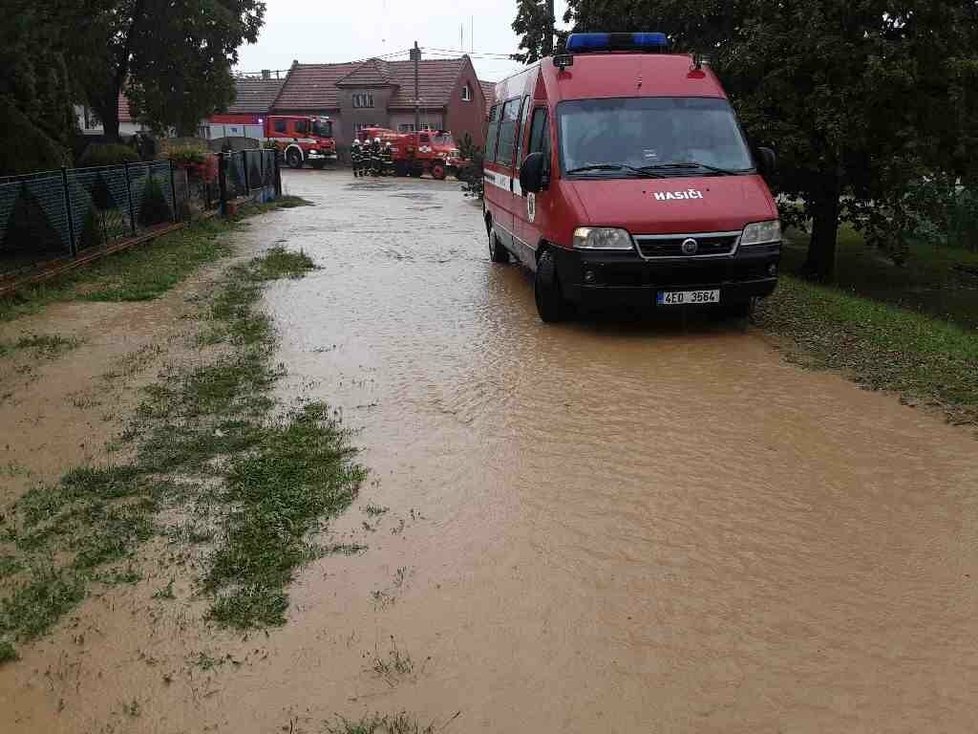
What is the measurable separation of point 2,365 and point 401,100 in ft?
176

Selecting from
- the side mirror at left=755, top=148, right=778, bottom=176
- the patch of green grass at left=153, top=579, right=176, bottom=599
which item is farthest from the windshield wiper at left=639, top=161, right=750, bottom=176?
the patch of green grass at left=153, top=579, right=176, bottom=599

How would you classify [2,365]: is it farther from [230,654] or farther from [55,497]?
[230,654]

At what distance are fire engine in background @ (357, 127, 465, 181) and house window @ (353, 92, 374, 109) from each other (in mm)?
17538

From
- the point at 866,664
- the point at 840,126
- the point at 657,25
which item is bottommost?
the point at 866,664

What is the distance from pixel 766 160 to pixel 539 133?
7.42ft

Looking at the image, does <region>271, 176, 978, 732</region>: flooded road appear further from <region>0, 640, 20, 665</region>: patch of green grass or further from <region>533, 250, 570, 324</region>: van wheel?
<region>0, 640, 20, 665</region>: patch of green grass

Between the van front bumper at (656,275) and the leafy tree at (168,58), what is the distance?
2435 centimetres

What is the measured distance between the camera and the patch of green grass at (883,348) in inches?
256

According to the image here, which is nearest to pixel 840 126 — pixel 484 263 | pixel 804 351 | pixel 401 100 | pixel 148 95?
pixel 484 263

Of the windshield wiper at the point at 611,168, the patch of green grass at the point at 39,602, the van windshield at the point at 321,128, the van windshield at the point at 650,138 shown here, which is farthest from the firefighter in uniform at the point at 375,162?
the patch of green grass at the point at 39,602

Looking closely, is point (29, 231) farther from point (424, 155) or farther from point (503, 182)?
point (424, 155)

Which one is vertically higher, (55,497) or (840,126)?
(840,126)

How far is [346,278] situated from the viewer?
478 inches

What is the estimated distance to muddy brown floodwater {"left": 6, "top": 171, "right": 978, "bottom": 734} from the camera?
314cm
